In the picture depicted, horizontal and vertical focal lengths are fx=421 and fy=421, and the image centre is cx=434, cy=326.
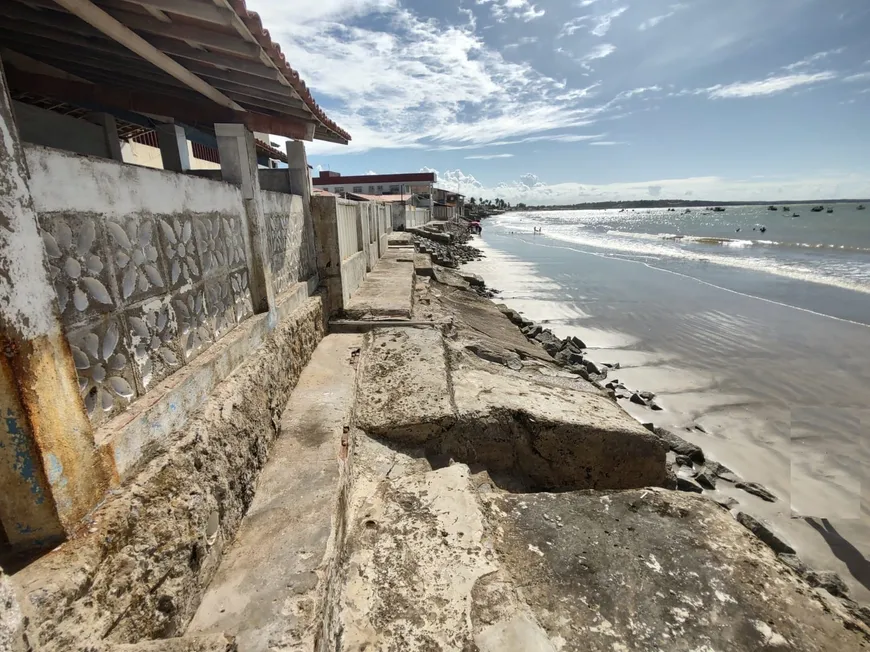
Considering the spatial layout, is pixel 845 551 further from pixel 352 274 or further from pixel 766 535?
pixel 352 274

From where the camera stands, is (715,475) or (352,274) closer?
(715,475)

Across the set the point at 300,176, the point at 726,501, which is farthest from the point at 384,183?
the point at 726,501

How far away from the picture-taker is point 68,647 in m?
1.31

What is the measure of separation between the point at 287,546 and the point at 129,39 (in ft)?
9.29

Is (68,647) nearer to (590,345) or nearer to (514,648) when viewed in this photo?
(514,648)

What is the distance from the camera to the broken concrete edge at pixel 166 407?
1761 mm

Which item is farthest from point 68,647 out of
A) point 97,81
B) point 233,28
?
point 97,81

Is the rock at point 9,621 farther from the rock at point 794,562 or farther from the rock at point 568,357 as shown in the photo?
the rock at point 568,357

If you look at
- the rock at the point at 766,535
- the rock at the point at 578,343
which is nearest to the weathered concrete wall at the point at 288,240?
the rock at the point at 766,535

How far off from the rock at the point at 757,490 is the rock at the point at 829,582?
3.75ft

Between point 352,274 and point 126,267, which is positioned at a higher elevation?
point 126,267

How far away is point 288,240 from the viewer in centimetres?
462

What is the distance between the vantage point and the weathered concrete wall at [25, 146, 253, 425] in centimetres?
164

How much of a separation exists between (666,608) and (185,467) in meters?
2.73
